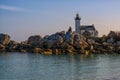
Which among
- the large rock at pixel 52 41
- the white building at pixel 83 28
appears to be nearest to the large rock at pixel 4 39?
the large rock at pixel 52 41

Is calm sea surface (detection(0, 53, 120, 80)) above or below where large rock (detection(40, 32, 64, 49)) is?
below

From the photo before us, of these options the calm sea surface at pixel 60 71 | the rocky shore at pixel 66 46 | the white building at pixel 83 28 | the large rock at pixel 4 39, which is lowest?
the calm sea surface at pixel 60 71

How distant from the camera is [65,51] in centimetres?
10769

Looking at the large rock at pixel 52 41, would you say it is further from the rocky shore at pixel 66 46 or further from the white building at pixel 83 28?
the white building at pixel 83 28

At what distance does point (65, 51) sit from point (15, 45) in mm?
26140

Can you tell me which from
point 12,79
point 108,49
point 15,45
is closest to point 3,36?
point 15,45

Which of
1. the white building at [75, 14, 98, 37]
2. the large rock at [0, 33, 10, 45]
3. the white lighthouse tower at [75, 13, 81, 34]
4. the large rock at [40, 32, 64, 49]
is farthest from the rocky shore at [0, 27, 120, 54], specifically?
the white lighthouse tower at [75, 13, 81, 34]

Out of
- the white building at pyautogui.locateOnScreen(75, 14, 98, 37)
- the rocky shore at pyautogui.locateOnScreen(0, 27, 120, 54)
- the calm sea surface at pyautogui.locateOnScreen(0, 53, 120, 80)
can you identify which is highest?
the white building at pyautogui.locateOnScreen(75, 14, 98, 37)

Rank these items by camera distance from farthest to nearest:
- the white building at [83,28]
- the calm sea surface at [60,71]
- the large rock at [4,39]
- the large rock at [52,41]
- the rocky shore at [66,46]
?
the white building at [83,28] → the large rock at [4,39] → the large rock at [52,41] → the rocky shore at [66,46] → the calm sea surface at [60,71]

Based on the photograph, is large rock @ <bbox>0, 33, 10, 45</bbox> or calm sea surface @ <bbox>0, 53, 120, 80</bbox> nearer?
calm sea surface @ <bbox>0, 53, 120, 80</bbox>

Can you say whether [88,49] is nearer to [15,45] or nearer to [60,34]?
[60,34]

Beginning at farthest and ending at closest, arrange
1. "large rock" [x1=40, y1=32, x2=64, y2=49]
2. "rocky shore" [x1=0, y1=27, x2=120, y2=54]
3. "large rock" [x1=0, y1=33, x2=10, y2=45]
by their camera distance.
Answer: "large rock" [x1=0, y1=33, x2=10, y2=45] < "large rock" [x1=40, y1=32, x2=64, y2=49] < "rocky shore" [x1=0, y1=27, x2=120, y2=54]

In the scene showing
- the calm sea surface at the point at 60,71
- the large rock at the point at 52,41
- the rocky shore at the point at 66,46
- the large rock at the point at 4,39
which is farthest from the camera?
the large rock at the point at 4,39

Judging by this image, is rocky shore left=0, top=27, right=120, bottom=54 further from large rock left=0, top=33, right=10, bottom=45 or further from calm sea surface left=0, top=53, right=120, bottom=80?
calm sea surface left=0, top=53, right=120, bottom=80
